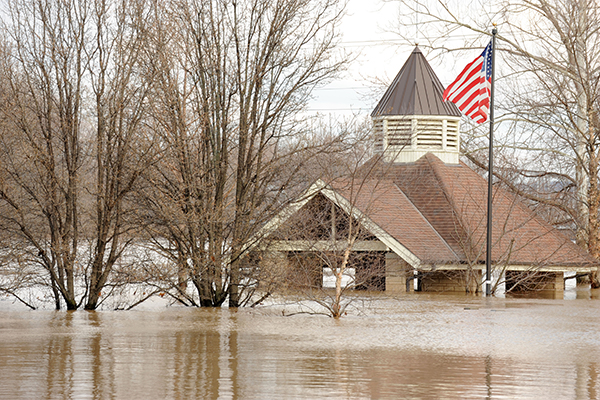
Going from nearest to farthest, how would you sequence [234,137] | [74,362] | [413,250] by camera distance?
[74,362] < [234,137] < [413,250]

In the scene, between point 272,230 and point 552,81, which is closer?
point 272,230

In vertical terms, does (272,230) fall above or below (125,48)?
below

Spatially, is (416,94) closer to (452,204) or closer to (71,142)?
(452,204)

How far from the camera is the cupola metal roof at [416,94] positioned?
30.9m

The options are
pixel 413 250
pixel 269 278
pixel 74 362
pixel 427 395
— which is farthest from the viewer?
pixel 413 250

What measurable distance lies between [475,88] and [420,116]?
618cm

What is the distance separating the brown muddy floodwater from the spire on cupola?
10.4m

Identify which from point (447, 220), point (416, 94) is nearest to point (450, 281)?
point (447, 220)

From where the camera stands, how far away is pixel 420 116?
30703mm

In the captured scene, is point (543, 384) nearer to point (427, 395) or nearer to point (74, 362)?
point (427, 395)

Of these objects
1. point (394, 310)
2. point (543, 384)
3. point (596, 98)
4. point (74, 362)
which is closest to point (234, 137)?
point (394, 310)

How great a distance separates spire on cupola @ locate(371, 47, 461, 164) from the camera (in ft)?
101

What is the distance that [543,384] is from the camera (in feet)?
35.2

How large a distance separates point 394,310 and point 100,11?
10104mm
